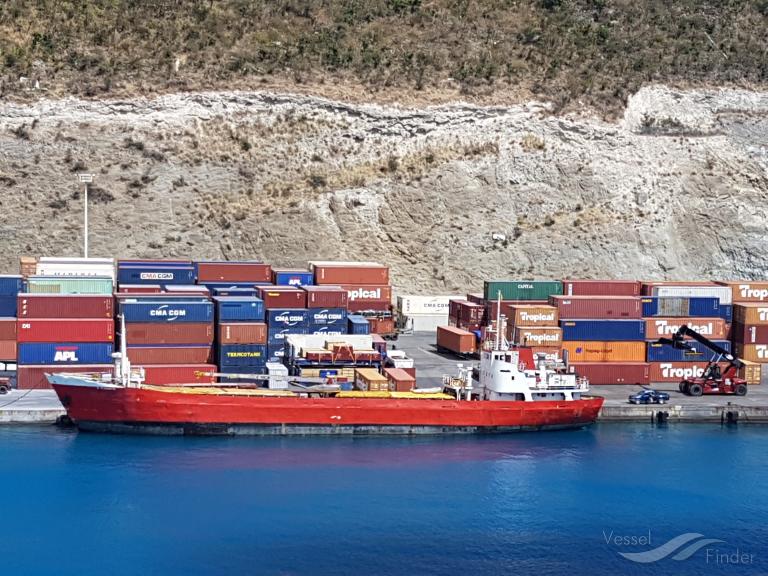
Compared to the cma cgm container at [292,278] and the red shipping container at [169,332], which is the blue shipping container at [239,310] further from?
the cma cgm container at [292,278]

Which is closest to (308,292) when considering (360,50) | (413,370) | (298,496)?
(413,370)

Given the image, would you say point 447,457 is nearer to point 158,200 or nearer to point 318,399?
point 318,399

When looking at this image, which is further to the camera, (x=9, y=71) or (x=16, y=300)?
(x=9, y=71)

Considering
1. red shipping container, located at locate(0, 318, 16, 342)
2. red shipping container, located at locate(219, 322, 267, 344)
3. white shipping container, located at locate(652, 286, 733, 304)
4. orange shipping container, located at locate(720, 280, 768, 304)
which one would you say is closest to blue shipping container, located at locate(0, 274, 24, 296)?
red shipping container, located at locate(0, 318, 16, 342)

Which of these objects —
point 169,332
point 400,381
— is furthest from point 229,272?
point 400,381

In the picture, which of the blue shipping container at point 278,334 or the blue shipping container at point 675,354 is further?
the blue shipping container at point 675,354

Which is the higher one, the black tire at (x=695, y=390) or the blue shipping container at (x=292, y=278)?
the blue shipping container at (x=292, y=278)

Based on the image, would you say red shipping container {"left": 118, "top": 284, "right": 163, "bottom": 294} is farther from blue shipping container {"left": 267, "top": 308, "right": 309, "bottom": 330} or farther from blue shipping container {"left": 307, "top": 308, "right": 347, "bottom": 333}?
blue shipping container {"left": 307, "top": 308, "right": 347, "bottom": 333}

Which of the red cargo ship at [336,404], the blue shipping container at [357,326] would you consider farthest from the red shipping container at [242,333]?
the blue shipping container at [357,326]
